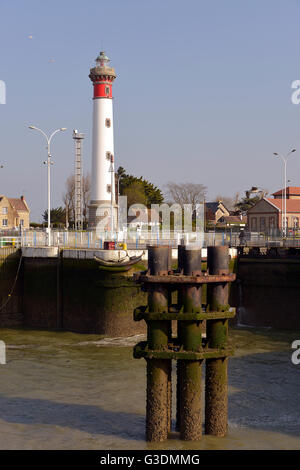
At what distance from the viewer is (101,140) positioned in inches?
2175

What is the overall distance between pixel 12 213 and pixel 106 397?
8176 centimetres

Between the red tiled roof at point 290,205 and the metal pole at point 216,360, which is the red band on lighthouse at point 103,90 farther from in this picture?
the metal pole at point 216,360

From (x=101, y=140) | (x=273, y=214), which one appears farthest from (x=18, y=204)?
(x=101, y=140)

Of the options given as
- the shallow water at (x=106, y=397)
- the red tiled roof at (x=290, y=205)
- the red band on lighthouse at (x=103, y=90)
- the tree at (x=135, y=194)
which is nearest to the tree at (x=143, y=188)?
the tree at (x=135, y=194)

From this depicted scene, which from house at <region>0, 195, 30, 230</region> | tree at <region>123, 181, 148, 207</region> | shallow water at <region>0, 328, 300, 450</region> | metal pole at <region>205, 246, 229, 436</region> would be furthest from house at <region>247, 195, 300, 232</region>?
metal pole at <region>205, 246, 229, 436</region>

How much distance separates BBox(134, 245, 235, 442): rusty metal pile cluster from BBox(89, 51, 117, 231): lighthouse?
4069 centimetres

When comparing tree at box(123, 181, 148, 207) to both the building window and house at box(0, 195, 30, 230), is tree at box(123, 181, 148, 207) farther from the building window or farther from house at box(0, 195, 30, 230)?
house at box(0, 195, 30, 230)

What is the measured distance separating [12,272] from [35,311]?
252 centimetres

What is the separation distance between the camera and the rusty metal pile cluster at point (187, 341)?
543 inches

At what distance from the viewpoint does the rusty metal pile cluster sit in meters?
13.8

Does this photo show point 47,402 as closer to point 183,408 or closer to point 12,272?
point 183,408

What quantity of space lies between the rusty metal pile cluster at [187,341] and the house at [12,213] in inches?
3202

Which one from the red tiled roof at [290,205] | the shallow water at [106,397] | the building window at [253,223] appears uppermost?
the red tiled roof at [290,205]

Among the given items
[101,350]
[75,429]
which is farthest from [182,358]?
[101,350]
